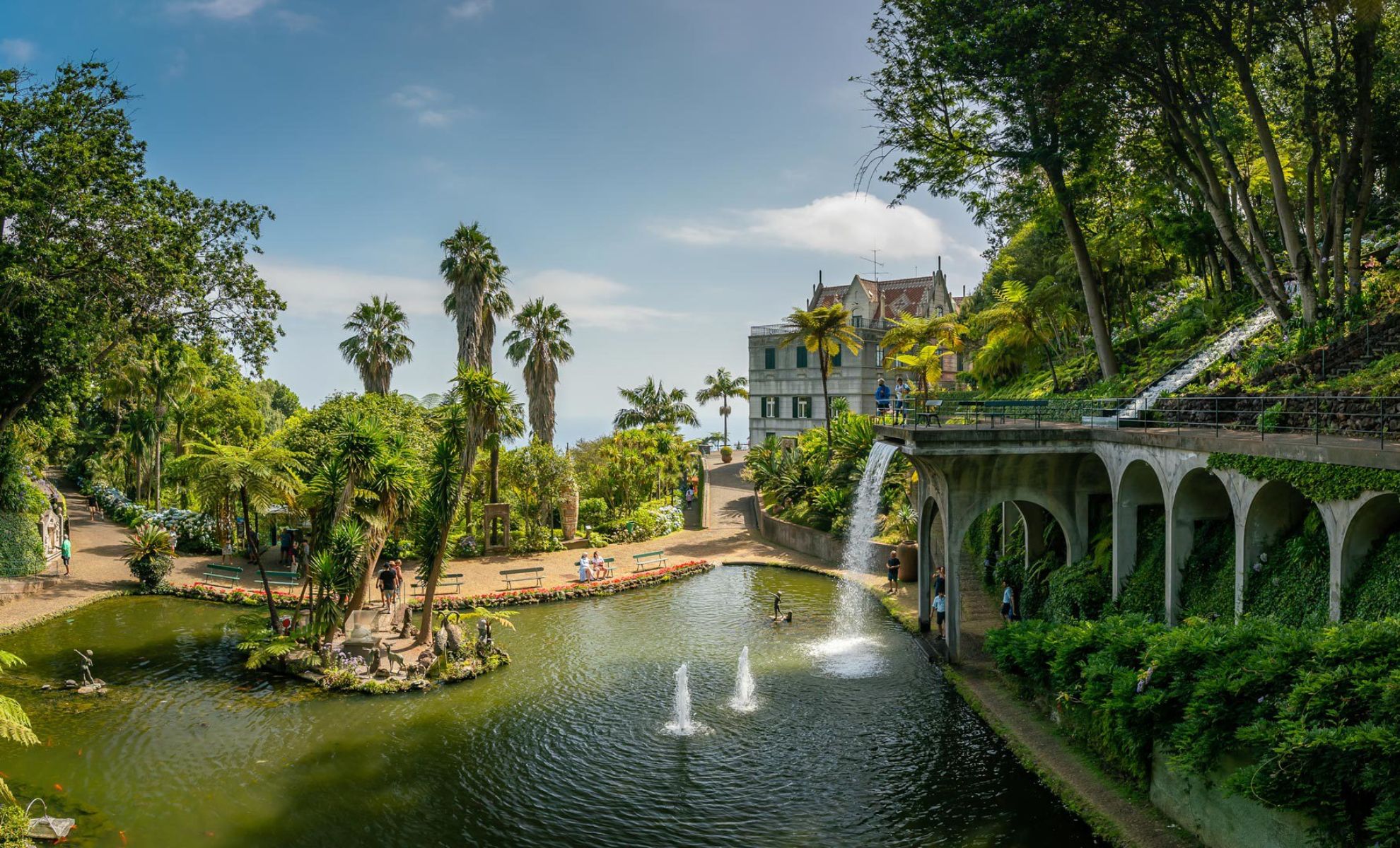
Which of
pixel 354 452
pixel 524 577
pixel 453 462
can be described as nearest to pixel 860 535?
pixel 524 577

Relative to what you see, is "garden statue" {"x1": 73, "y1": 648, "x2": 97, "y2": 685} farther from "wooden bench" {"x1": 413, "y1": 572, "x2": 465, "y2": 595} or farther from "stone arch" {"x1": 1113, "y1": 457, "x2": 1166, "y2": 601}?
"stone arch" {"x1": 1113, "y1": 457, "x2": 1166, "y2": 601}

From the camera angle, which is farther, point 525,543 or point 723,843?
point 525,543

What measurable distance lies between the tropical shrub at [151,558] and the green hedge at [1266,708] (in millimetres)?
27278

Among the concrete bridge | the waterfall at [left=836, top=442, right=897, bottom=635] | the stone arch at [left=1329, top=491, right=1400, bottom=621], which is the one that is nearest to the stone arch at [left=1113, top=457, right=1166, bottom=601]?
the concrete bridge

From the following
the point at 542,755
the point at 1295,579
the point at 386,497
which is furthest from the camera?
the point at 386,497

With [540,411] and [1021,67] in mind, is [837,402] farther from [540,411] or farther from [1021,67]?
[1021,67]

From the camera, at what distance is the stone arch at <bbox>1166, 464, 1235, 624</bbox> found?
50.8ft

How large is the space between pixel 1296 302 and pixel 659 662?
19.9m

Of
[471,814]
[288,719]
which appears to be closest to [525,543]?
[288,719]

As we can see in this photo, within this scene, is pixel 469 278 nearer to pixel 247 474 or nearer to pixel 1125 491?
pixel 247 474

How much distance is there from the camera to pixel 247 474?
19875mm

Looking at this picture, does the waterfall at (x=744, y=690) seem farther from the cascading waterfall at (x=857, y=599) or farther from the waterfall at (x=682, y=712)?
the cascading waterfall at (x=857, y=599)

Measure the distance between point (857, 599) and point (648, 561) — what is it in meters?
9.10

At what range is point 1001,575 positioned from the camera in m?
23.7
